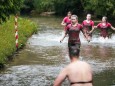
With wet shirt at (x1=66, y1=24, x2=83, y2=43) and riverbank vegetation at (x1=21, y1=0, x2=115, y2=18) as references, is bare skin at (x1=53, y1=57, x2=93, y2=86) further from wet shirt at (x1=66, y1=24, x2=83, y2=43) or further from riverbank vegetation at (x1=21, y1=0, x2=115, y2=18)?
riverbank vegetation at (x1=21, y1=0, x2=115, y2=18)

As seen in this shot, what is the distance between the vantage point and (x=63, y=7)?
70125 mm

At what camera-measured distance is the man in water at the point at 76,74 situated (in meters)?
6.42

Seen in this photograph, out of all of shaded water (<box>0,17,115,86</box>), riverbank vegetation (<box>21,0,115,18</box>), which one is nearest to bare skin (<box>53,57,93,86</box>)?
shaded water (<box>0,17,115,86</box>)

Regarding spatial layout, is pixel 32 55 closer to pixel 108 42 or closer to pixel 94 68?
pixel 94 68

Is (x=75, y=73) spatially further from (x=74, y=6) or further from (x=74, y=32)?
(x=74, y=6)

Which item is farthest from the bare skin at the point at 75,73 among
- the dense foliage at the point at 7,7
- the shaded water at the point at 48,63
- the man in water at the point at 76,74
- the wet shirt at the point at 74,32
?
the wet shirt at the point at 74,32

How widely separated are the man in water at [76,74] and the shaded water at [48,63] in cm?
591

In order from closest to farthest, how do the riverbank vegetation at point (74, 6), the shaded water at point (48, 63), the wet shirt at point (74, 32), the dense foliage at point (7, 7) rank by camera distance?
the dense foliage at point (7, 7) < the shaded water at point (48, 63) < the wet shirt at point (74, 32) < the riverbank vegetation at point (74, 6)

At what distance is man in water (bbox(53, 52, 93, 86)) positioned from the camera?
21.1 feet

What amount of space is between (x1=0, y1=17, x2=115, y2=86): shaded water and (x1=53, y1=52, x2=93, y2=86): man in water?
233 inches

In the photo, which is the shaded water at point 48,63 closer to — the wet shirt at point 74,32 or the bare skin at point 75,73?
the wet shirt at point 74,32

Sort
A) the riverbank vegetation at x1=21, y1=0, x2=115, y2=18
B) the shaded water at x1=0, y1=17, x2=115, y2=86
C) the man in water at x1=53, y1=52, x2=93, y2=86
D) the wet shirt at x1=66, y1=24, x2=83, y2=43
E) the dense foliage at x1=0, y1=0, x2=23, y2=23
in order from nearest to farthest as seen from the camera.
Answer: the man in water at x1=53, y1=52, x2=93, y2=86 → the dense foliage at x1=0, y1=0, x2=23, y2=23 → the shaded water at x1=0, y1=17, x2=115, y2=86 → the wet shirt at x1=66, y1=24, x2=83, y2=43 → the riverbank vegetation at x1=21, y1=0, x2=115, y2=18

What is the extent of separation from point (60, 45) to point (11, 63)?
6.28 meters

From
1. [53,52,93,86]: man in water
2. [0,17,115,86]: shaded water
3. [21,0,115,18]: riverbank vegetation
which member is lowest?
[21,0,115,18]: riverbank vegetation
